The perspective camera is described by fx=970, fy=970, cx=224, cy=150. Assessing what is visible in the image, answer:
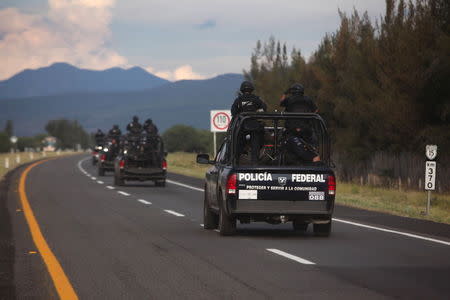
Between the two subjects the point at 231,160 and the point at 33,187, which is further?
the point at 33,187

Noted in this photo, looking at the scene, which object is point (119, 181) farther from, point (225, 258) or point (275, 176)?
point (225, 258)

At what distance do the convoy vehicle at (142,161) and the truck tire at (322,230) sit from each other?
17677 mm

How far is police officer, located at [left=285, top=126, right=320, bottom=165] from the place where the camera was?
583 inches

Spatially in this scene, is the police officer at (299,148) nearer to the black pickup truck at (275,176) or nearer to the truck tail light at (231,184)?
the black pickup truck at (275,176)

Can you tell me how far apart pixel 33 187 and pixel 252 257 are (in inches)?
834

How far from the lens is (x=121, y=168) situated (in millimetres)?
33125

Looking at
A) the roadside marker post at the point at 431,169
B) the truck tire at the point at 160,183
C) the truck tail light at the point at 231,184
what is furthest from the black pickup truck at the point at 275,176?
the truck tire at the point at 160,183

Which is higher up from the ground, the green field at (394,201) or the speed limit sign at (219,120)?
the speed limit sign at (219,120)

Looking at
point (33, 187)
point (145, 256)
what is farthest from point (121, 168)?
point (145, 256)

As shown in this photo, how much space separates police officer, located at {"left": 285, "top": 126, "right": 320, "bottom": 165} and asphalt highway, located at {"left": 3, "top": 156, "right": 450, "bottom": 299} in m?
1.24

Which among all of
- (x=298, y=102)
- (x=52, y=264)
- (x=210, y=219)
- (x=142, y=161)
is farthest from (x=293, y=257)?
(x=142, y=161)

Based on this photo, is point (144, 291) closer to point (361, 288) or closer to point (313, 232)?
point (361, 288)

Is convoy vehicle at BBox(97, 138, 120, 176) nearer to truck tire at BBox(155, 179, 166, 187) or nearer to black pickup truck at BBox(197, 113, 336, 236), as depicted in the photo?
truck tire at BBox(155, 179, 166, 187)

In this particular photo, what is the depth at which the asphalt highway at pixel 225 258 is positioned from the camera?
9391 mm
